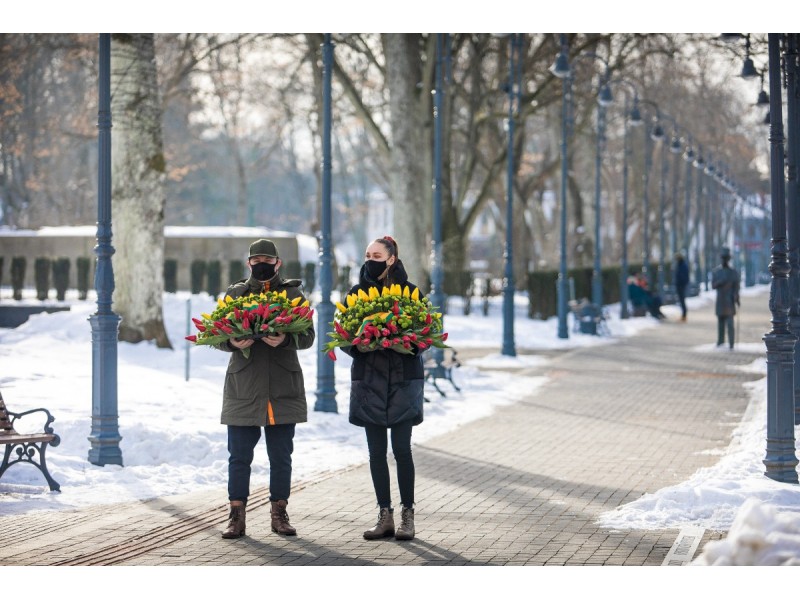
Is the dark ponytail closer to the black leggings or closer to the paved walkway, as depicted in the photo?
the black leggings

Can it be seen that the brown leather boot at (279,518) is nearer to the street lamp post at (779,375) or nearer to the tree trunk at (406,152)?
the street lamp post at (779,375)

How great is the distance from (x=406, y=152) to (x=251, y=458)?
2248 cm

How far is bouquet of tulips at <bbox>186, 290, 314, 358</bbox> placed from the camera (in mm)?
8469

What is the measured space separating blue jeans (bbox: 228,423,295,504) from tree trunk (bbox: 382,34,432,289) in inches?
859

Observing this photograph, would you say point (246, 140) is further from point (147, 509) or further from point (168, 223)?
point (147, 509)

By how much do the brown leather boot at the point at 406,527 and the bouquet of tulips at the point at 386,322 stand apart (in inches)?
37.9

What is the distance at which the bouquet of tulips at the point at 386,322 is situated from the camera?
27.5 feet

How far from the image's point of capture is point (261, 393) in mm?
8750

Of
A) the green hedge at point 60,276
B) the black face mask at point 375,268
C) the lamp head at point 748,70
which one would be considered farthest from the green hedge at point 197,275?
the black face mask at point 375,268

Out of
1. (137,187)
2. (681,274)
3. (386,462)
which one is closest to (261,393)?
(386,462)

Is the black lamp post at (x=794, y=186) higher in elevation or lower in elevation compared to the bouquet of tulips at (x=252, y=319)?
higher

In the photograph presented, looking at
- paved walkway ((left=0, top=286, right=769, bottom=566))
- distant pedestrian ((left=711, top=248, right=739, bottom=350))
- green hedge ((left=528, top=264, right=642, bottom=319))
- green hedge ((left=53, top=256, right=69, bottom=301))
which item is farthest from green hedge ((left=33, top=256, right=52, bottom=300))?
paved walkway ((left=0, top=286, right=769, bottom=566))
